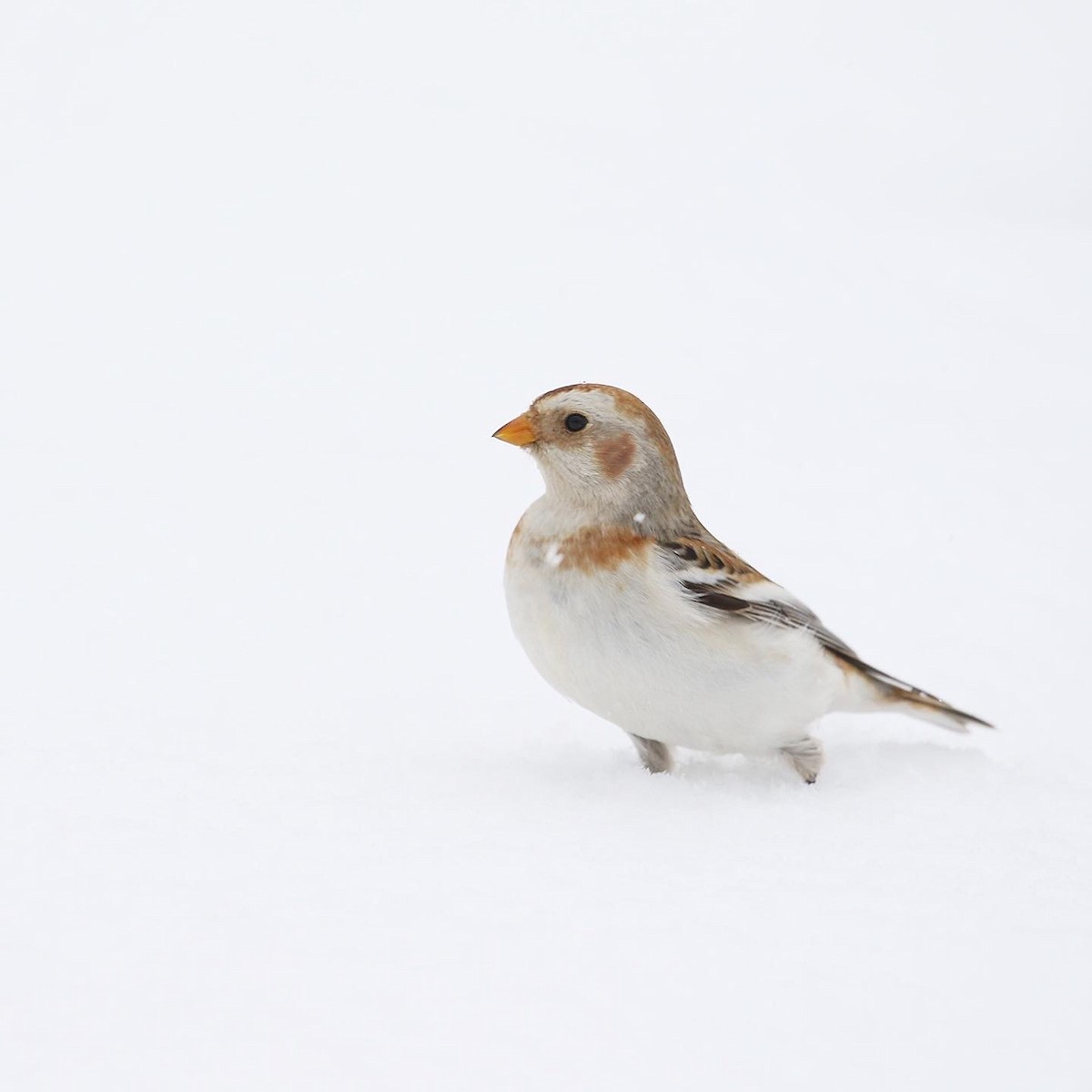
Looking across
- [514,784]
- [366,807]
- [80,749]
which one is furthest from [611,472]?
[80,749]

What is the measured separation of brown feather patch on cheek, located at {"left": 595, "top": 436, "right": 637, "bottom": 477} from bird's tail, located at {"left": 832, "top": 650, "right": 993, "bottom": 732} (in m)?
1.20

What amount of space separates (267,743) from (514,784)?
1.15 m

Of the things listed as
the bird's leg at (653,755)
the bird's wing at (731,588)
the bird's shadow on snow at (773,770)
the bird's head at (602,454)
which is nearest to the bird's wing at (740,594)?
the bird's wing at (731,588)

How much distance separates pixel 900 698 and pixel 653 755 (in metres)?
1.14

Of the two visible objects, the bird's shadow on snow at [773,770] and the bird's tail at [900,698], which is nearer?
the bird's shadow on snow at [773,770]

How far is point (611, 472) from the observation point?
16.1ft

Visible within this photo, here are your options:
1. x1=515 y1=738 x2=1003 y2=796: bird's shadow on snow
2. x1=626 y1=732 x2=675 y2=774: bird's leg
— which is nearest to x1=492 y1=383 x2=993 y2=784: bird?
x1=626 y1=732 x2=675 y2=774: bird's leg

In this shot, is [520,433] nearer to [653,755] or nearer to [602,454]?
[602,454]

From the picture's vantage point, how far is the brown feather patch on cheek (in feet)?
16.1

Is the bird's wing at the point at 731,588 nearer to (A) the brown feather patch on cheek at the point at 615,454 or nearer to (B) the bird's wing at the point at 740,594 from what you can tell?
(B) the bird's wing at the point at 740,594

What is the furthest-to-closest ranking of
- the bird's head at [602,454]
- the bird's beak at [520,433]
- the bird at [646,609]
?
the bird's beak at [520,433], the bird's head at [602,454], the bird at [646,609]

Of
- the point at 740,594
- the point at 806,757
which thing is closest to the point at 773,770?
the point at 806,757

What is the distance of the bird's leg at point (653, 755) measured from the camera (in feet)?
16.6

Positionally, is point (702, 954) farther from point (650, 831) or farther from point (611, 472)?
point (611, 472)
